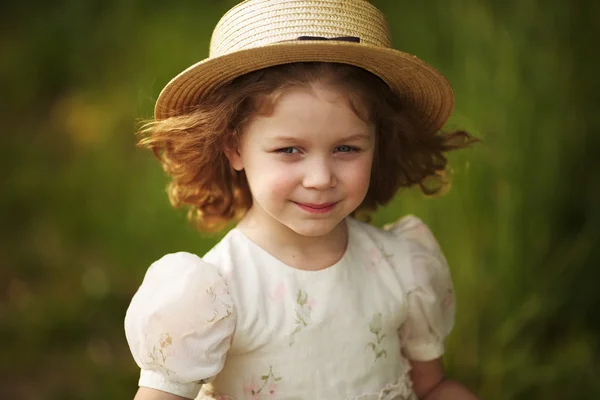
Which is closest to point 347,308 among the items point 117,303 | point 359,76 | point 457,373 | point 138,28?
point 359,76

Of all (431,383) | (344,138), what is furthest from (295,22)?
(431,383)

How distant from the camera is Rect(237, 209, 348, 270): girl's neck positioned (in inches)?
62.6

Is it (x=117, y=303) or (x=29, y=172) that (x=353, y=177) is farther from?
(x=29, y=172)

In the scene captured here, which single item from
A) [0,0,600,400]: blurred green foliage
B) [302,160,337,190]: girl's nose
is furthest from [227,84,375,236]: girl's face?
[0,0,600,400]: blurred green foliage

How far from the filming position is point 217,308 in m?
1.43

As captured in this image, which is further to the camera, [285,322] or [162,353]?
[285,322]

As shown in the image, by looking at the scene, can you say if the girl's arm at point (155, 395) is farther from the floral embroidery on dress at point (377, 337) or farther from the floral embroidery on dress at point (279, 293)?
the floral embroidery on dress at point (377, 337)

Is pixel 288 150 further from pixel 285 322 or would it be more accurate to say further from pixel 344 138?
pixel 285 322

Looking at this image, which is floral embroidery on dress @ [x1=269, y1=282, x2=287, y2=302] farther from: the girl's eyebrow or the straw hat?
the straw hat

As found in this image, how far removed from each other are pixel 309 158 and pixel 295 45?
0.21m

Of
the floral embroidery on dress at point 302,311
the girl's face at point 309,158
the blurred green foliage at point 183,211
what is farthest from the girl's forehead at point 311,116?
the blurred green foliage at point 183,211

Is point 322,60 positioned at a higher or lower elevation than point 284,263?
higher

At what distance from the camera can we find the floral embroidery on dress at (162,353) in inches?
55.1

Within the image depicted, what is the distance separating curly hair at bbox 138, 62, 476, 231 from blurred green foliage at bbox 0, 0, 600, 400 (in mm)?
532
